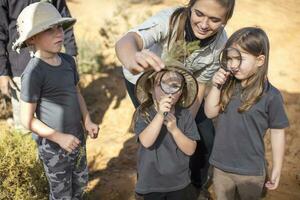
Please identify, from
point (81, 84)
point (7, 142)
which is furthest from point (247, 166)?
point (81, 84)

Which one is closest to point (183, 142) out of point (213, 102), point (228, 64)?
point (213, 102)

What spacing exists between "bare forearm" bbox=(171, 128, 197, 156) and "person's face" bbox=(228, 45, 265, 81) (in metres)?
0.48

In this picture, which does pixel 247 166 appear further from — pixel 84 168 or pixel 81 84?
pixel 81 84

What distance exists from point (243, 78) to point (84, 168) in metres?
1.33

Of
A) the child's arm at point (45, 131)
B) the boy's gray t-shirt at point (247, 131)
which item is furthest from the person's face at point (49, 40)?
the boy's gray t-shirt at point (247, 131)

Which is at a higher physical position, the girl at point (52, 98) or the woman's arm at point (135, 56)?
the woman's arm at point (135, 56)

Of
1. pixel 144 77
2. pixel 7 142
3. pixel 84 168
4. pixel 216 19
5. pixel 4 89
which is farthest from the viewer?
pixel 4 89

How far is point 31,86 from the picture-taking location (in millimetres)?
2504

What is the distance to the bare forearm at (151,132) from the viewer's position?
90.6 inches

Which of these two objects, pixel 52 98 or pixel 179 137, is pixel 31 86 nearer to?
pixel 52 98

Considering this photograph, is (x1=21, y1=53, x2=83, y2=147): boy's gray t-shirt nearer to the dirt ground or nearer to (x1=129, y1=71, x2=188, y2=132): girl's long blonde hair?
(x1=129, y1=71, x2=188, y2=132): girl's long blonde hair

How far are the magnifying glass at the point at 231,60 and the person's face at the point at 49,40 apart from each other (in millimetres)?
1007

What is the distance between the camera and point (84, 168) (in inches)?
121

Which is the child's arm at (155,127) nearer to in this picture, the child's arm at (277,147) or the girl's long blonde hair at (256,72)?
the girl's long blonde hair at (256,72)
